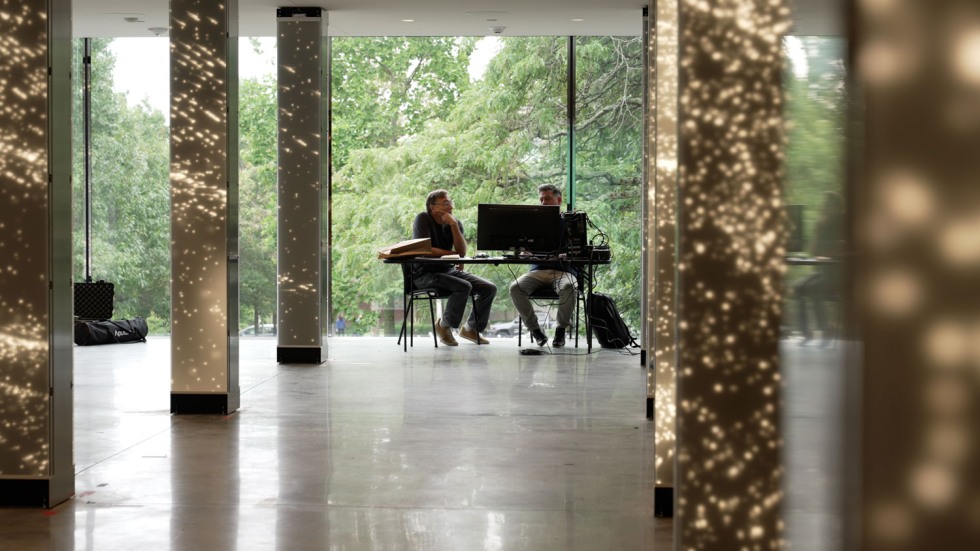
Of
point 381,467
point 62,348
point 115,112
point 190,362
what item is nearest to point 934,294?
point 62,348

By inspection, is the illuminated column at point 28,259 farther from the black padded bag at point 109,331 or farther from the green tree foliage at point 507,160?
the green tree foliage at point 507,160

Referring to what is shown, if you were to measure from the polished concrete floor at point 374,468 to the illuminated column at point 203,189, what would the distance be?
0.42 m

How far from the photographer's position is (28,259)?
3.59 meters

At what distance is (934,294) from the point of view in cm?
35

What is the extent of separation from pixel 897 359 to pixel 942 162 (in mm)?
76

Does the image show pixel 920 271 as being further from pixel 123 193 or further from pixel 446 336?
pixel 123 193

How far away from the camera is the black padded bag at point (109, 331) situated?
9.96 meters

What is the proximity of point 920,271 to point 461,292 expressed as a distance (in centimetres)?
904

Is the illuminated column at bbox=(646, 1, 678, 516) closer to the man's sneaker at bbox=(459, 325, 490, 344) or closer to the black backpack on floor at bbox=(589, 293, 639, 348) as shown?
the black backpack on floor at bbox=(589, 293, 639, 348)

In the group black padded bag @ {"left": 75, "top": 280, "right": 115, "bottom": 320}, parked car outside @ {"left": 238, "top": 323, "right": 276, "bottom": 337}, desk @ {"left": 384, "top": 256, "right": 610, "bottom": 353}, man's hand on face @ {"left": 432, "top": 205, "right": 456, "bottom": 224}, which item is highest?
man's hand on face @ {"left": 432, "top": 205, "right": 456, "bottom": 224}

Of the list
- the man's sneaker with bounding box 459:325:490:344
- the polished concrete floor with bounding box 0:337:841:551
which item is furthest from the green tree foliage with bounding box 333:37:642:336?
the polished concrete floor with bounding box 0:337:841:551

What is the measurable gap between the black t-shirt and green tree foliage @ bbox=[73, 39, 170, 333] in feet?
11.0

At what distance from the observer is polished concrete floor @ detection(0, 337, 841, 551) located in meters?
3.27

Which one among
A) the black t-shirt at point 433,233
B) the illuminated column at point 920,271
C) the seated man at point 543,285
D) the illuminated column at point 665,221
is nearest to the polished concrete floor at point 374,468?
the illuminated column at point 920,271
